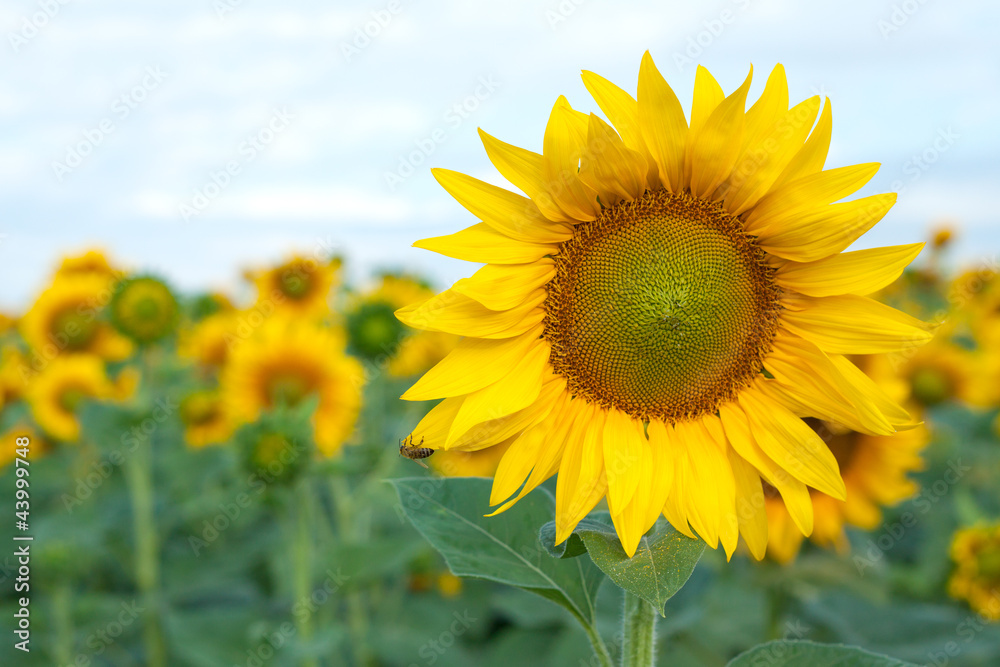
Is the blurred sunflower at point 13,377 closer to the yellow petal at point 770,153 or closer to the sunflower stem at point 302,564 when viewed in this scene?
the sunflower stem at point 302,564

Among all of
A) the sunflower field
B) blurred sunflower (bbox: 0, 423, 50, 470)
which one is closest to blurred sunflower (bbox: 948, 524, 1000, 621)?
the sunflower field

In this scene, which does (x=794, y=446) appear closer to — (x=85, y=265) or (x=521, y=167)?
(x=521, y=167)

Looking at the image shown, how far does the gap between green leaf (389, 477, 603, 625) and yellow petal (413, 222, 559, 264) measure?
41cm

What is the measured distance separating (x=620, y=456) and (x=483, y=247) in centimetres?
43

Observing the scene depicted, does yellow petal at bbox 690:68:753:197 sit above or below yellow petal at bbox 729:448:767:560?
above

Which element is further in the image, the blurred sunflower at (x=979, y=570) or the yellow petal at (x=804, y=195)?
the blurred sunflower at (x=979, y=570)

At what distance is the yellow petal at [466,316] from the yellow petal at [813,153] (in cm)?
47

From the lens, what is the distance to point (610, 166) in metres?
1.29

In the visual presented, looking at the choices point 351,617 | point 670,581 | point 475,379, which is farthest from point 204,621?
point 670,581

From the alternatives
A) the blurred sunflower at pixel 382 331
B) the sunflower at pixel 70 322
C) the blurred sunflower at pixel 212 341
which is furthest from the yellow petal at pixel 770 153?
the sunflower at pixel 70 322

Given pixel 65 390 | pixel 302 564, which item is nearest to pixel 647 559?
pixel 302 564

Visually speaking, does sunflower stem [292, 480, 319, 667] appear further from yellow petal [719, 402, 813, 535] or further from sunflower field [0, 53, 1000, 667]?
yellow petal [719, 402, 813, 535]

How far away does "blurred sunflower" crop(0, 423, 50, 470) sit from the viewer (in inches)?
194

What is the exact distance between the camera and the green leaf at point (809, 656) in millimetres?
1236
